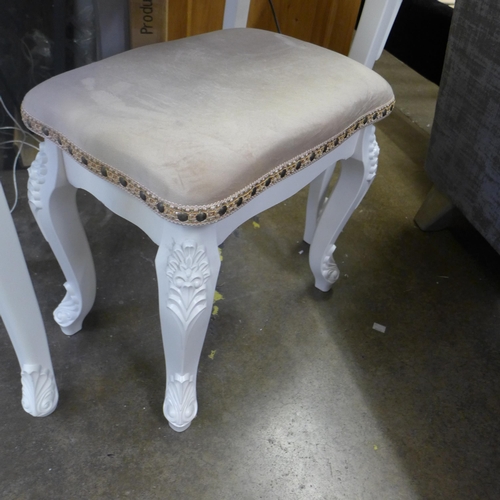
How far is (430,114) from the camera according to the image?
1731mm

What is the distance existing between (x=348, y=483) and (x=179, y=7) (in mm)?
1033

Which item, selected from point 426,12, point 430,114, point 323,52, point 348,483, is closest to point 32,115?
point 323,52

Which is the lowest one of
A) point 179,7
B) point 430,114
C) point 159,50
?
point 430,114

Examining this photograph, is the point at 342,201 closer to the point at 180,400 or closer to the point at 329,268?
the point at 329,268

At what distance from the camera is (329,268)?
95 cm

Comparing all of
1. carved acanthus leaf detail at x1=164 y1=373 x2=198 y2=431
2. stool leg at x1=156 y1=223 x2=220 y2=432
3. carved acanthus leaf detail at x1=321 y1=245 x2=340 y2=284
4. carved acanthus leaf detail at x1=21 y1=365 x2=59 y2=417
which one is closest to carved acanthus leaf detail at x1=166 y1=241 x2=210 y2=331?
stool leg at x1=156 y1=223 x2=220 y2=432

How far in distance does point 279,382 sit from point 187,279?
1.26ft

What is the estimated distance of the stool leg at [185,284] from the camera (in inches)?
20.0

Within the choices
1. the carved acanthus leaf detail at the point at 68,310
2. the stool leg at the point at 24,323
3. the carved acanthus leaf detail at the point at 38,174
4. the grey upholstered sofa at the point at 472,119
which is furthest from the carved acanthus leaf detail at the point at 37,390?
the grey upholstered sofa at the point at 472,119

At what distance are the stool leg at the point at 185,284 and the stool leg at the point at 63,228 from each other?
194mm

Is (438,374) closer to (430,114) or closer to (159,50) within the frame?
(159,50)

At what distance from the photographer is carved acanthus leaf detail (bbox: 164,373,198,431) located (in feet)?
2.14

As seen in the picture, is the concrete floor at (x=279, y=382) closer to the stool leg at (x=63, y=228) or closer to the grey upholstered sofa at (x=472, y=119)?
→ the stool leg at (x=63, y=228)

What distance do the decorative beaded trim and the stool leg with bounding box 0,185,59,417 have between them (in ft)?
0.32
